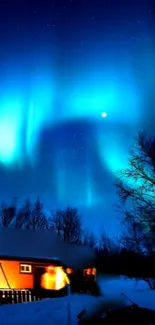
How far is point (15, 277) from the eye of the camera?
3080 centimetres

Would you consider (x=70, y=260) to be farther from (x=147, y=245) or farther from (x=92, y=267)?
(x=147, y=245)

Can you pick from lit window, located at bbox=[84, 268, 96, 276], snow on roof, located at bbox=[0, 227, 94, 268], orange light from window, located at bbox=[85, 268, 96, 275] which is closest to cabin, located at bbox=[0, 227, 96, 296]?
snow on roof, located at bbox=[0, 227, 94, 268]

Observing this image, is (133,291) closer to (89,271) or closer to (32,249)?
(89,271)

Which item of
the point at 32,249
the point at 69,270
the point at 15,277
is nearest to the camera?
the point at 15,277

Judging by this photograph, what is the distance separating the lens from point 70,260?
34.4 meters

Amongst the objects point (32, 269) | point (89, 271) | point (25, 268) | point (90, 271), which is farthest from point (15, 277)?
point (90, 271)

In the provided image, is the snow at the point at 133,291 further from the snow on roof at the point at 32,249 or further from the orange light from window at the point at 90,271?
the snow on roof at the point at 32,249

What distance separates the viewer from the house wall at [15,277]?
1208 inches

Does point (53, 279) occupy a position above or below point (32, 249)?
below

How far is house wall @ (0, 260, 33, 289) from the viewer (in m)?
30.7

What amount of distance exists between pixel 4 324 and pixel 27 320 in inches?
45.0

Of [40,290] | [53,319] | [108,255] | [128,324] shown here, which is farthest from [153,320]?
[108,255]

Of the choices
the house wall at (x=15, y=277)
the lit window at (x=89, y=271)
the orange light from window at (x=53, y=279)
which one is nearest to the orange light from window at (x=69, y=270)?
the orange light from window at (x=53, y=279)

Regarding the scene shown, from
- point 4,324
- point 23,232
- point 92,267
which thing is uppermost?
point 23,232
